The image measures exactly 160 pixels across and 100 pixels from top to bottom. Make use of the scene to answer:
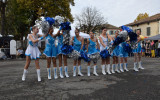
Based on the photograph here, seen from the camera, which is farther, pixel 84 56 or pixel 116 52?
pixel 116 52

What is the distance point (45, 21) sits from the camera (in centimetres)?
546

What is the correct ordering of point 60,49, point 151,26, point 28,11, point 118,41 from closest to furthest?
point 60,49 < point 118,41 < point 28,11 < point 151,26

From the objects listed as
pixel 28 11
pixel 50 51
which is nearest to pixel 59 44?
pixel 50 51

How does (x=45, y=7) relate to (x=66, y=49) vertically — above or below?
above

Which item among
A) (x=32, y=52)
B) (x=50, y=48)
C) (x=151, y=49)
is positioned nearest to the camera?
(x=32, y=52)

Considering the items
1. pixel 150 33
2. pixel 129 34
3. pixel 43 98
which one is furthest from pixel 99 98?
pixel 150 33

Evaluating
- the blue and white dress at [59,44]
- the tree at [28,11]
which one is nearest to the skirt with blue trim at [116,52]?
the blue and white dress at [59,44]

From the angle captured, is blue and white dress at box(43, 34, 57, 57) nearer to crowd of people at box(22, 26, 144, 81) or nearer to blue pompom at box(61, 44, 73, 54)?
crowd of people at box(22, 26, 144, 81)

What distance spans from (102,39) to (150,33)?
29.3 meters

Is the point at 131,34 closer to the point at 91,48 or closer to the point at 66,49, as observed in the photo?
the point at 91,48

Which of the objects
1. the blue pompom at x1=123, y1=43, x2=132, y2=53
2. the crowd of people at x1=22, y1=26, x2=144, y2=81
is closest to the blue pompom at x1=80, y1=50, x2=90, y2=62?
the crowd of people at x1=22, y1=26, x2=144, y2=81

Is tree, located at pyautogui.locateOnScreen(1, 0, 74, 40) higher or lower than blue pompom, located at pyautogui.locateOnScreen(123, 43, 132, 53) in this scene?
higher

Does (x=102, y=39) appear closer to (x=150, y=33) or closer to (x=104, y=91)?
(x=104, y=91)

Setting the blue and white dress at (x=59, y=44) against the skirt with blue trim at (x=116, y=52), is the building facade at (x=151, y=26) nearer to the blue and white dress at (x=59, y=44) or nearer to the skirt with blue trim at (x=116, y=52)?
the skirt with blue trim at (x=116, y=52)
